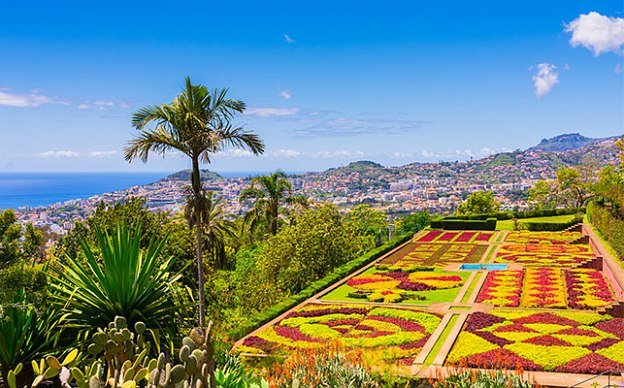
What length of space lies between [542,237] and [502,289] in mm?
18993

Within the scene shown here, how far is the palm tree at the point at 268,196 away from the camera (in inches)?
1342

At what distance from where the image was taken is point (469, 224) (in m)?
45.2

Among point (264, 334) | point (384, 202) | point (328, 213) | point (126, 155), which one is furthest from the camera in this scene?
Result: point (384, 202)

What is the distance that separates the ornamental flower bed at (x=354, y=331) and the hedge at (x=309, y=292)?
453 millimetres

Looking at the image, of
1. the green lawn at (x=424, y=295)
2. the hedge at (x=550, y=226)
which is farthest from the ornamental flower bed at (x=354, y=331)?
the hedge at (x=550, y=226)

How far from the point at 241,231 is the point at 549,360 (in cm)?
2676

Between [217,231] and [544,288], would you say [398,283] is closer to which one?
[544,288]

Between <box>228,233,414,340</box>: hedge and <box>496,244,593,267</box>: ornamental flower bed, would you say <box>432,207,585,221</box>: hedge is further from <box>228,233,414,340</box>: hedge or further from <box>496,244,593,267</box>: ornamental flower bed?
<box>228,233,414,340</box>: hedge

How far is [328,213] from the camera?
1106 inches

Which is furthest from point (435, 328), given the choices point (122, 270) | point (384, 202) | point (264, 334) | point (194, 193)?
point (384, 202)

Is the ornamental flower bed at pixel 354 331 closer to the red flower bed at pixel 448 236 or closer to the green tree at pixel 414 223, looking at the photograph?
the red flower bed at pixel 448 236

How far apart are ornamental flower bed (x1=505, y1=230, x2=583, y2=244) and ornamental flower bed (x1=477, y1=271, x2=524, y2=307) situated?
40.6ft

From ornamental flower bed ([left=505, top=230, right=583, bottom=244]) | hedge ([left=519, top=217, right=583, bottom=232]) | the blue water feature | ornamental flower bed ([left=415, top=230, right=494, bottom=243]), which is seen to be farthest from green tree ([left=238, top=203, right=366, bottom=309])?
hedge ([left=519, top=217, right=583, bottom=232])

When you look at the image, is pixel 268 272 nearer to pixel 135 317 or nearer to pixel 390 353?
pixel 390 353
